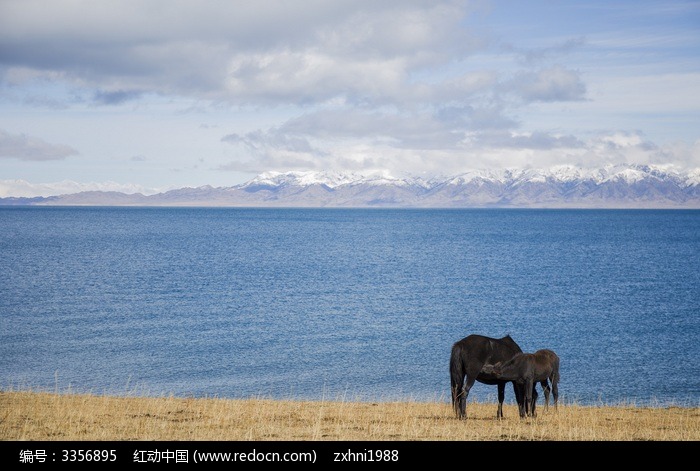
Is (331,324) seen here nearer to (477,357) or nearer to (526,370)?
(477,357)

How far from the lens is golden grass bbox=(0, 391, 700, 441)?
48.6 feet

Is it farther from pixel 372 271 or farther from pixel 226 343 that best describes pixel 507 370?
pixel 372 271

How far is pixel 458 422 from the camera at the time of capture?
17344 millimetres

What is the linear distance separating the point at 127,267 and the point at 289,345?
175ft

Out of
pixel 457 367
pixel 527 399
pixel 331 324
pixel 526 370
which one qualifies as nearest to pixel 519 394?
pixel 527 399

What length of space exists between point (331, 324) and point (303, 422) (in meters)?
34.1

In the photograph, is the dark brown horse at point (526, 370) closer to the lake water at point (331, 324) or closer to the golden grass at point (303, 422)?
the golden grass at point (303, 422)

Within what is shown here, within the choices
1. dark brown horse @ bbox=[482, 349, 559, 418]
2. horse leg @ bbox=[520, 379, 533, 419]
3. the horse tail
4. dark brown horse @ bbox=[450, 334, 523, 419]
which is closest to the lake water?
horse leg @ bbox=[520, 379, 533, 419]

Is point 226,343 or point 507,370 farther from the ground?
point 507,370

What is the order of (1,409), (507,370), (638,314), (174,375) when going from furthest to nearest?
(638,314) < (174,375) < (1,409) < (507,370)

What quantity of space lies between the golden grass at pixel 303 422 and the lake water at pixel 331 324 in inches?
294

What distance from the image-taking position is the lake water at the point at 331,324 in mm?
34719
